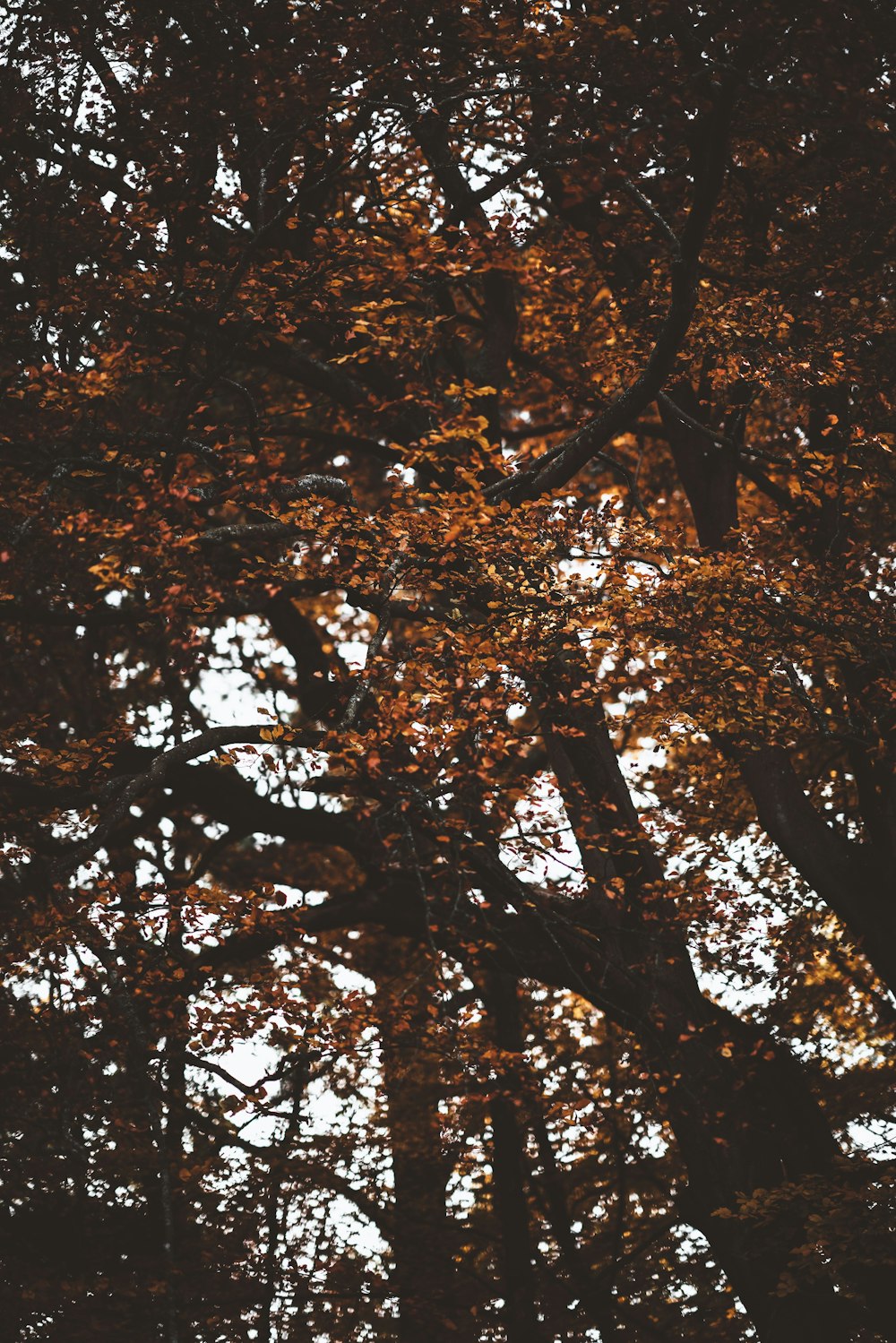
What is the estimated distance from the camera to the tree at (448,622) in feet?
27.5

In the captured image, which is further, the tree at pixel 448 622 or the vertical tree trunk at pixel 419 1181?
the vertical tree trunk at pixel 419 1181

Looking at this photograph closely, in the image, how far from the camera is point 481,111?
980cm

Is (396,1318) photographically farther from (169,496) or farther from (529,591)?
(169,496)

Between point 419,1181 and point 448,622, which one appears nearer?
point 448,622

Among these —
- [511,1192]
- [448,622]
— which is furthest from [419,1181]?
[448,622]

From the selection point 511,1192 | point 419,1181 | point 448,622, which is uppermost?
point 448,622

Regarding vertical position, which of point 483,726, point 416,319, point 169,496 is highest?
point 416,319

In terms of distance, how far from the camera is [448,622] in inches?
400

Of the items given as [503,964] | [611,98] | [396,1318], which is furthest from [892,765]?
[396,1318]

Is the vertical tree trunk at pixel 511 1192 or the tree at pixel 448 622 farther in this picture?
the vertical tree trunk at pixel 511 1192

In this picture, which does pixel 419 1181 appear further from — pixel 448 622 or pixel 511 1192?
pixel 448 622

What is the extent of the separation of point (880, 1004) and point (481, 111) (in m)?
11.6

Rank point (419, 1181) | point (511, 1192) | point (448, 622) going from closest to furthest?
point (448, 622) → point (511, 1192) → point (419, 1181)

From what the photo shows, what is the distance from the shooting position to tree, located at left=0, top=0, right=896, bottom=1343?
8391 millimetres
